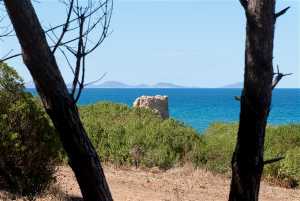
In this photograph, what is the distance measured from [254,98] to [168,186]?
708 centimetres

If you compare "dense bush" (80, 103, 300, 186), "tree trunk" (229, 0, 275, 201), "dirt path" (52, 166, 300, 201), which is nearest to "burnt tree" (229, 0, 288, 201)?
"tree trunk" (229, 0, 275, 201)

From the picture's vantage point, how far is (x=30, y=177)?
30.9 feet

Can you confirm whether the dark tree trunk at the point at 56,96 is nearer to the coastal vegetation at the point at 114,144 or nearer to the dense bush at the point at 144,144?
the coastal vegetation at the point at 114,144

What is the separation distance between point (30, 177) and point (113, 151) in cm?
536

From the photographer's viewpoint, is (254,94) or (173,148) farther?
(173,148)

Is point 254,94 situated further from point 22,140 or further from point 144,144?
point 144,144

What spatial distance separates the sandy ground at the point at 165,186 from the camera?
10359 millimetres

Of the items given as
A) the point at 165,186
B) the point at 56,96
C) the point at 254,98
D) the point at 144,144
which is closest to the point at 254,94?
the point at 254,98

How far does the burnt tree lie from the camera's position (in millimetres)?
4723

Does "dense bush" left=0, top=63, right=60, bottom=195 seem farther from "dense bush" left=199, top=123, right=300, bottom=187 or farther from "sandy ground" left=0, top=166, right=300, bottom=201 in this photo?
"dense bush" left=199, top=123, right=300, bottom=187

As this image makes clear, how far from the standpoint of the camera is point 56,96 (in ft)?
14.7

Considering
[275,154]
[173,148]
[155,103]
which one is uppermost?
[155,103]

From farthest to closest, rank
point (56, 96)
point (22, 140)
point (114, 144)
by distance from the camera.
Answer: point (114, 144) < point (22, 140) < point (56, 96)

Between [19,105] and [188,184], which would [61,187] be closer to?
[19,105]
